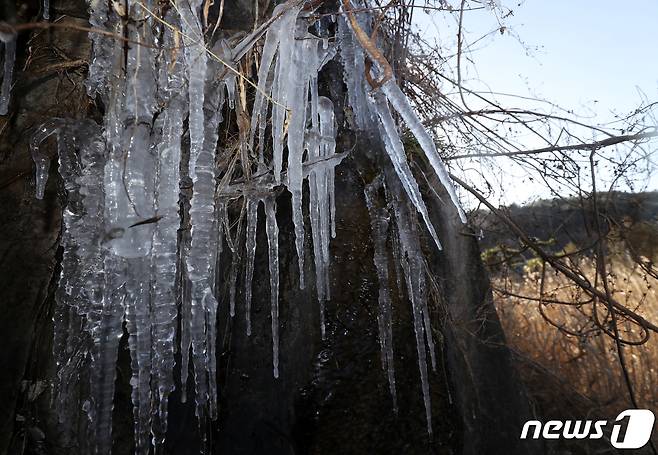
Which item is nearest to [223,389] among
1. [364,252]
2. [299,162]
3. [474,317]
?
[364,252]

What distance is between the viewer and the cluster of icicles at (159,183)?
1.50 m

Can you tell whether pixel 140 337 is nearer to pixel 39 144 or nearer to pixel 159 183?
pixel 159 183

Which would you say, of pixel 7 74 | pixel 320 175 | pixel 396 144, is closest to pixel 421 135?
pixel 396 144

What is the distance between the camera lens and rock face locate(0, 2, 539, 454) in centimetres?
189

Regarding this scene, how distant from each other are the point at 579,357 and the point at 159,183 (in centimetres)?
473

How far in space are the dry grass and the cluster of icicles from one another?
3014 mm

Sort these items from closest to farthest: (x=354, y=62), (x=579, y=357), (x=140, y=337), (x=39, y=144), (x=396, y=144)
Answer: (x=140, y=337), (x=396, y=144), (x=39, y=144), (x=354, y=62), (x=579, y=357)

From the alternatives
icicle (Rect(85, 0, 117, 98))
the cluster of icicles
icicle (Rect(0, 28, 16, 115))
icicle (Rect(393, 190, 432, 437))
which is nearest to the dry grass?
icicle (Rect(393, 190, 432, 437))

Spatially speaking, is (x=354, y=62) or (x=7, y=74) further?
(x=354, y=62)

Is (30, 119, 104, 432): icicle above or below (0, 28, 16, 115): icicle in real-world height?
below

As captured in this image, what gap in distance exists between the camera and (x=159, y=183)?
1.52 meters

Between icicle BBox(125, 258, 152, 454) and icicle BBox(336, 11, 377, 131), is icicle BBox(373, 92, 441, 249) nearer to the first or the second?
icicle BBox(336, 11, 377, 131)

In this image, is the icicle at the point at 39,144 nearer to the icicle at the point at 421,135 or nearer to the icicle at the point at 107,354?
the icicle at the point at 107,354

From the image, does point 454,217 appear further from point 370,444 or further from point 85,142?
point 85,142
